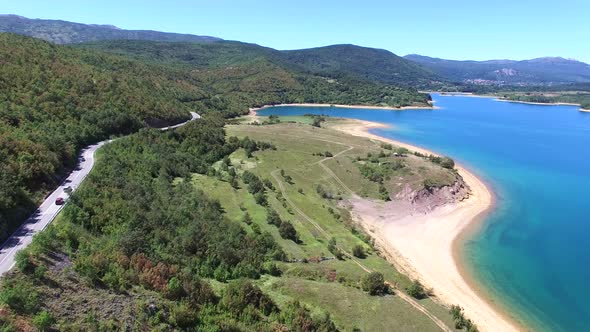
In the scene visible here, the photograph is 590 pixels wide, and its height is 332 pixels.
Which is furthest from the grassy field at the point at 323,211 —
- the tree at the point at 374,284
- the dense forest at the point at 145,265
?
the dense forest at the point at 145,265

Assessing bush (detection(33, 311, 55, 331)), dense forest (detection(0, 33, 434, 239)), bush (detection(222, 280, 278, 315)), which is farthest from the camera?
dense forest (detection(0, 33, 434, 239))

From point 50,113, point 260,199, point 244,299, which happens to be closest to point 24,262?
point 244,299

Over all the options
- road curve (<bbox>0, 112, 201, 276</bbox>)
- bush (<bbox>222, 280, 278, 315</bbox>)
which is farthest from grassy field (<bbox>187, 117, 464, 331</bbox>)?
road curve (<bbox>0, 112, 201, 276</bbox>)

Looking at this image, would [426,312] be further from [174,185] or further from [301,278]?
[174,185]

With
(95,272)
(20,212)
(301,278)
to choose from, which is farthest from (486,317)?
(20,212)

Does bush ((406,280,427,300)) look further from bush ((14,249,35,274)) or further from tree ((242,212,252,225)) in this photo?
bush ((14,249,35,274))

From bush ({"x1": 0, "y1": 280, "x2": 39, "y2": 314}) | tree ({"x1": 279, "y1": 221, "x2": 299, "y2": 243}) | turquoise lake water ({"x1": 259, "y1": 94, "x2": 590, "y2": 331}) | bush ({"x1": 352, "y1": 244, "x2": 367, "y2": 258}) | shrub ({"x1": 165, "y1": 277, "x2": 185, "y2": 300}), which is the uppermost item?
bush ({"x1": 0, "y1": 280, "x2": 39, "y2": 314})

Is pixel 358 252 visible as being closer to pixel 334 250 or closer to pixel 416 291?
pixel 334 250
